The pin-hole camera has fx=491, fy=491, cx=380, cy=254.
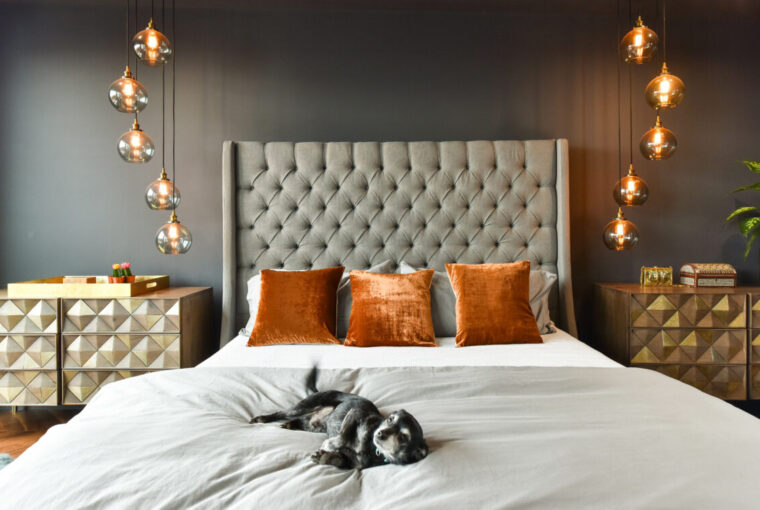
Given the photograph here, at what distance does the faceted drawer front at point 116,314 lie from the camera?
2.63m

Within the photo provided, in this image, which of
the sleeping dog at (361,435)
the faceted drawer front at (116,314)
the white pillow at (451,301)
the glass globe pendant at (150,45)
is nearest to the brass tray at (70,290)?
the faceted drawer front at (116,314)

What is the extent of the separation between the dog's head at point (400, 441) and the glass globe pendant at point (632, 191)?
85.7 inches

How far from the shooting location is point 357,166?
2.93m

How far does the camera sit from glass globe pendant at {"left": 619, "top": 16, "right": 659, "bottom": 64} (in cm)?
225

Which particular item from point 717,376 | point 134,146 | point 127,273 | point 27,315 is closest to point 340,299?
point 134,146

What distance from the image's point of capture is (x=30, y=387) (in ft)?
8.64

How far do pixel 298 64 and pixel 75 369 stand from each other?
2182 mm

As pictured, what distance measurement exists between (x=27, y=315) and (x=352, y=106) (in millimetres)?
2174

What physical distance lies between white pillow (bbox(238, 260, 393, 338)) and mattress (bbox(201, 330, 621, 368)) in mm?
220

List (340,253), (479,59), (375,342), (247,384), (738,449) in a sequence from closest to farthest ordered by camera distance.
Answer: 1. (738,449)
2. (247,384)
3. (375,342)
4. (340,253)
5. (479,59)

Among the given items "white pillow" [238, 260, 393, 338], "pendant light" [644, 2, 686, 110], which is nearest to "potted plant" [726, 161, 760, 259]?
"pendant light" [644, 2, 686, 110]

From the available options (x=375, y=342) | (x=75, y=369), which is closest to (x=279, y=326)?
(x=375, y=342)

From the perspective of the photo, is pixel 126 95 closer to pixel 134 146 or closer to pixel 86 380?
pixel 134 146

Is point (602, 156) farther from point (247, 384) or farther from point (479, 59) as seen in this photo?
point (247, 384)
